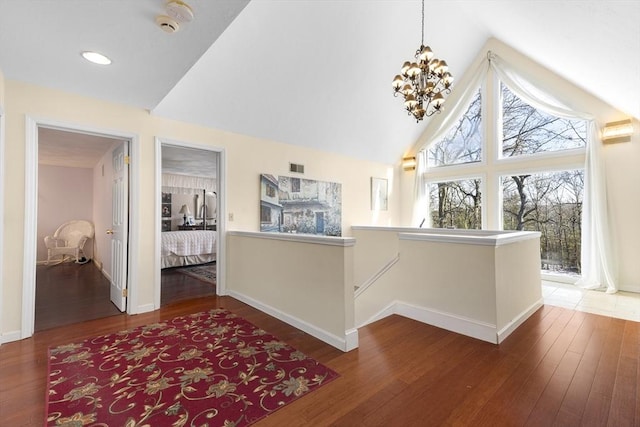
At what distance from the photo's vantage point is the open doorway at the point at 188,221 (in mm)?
4151

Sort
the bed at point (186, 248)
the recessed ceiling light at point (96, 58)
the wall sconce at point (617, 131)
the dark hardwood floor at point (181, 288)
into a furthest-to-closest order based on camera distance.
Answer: the bed at point (186, 248), the wall sconce at point (617, 131), the dark hardwood floor at point (181, 288), the recessed ceiling light at point (96, 58)

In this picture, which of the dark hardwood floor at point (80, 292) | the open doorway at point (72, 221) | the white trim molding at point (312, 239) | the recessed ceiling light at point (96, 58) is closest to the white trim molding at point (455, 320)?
the white trim molding at point (312, 239)

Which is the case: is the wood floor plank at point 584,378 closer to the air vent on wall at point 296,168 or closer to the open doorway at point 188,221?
the open doorway at point 188,221

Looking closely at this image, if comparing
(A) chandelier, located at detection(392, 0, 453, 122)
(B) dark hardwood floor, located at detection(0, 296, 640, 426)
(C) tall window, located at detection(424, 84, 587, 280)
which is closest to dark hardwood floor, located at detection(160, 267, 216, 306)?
(B) dark hardwood floor, located at detection(0, 296, 640, 426)

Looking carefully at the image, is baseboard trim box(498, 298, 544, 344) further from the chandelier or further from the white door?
the white door

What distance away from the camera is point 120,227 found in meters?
A: 3.56

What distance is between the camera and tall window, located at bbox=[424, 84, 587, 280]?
16.3 feet

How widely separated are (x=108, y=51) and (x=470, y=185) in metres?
6.43

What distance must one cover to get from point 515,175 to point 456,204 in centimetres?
129

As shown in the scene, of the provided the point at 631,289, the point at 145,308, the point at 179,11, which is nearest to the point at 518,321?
the point at 631,289

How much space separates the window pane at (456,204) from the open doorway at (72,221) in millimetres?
6192

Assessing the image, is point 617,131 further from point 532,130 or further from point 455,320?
point 455,320

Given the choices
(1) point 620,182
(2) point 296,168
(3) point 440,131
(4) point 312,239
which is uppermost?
(3) point 440,131

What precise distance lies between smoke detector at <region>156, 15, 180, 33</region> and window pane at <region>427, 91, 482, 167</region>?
19.8ft
